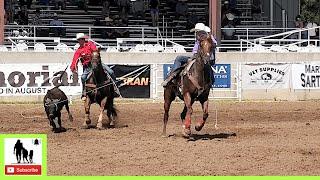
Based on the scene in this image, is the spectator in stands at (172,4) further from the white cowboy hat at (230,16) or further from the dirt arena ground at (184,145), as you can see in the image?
the dirt arena ground at (184,145)

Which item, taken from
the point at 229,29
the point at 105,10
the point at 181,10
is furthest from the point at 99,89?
the point at 181,10

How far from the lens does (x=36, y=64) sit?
26250mm

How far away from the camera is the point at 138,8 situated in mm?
38500

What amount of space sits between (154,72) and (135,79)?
0.72 meters

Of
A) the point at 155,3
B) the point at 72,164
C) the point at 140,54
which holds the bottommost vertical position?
the point at 72,164

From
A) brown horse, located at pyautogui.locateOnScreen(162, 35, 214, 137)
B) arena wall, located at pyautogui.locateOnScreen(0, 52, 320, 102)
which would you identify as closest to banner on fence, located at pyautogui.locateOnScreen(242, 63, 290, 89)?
arena wall, located at pyautogui.locateOnScreen(0, 52, 320, 102)

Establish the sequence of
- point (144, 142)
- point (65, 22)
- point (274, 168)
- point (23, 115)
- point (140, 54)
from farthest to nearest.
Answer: point (65, 22) → point (140, 54) → point (23, 115) → point (144, 142) → point (274, 168)

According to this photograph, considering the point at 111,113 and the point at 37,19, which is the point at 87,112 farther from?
the point at 37,19

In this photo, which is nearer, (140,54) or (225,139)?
(225,139)

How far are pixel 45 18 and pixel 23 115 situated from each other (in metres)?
15.1

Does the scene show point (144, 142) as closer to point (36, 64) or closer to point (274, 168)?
point (274, 168)

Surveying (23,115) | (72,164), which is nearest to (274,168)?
(72,164)
